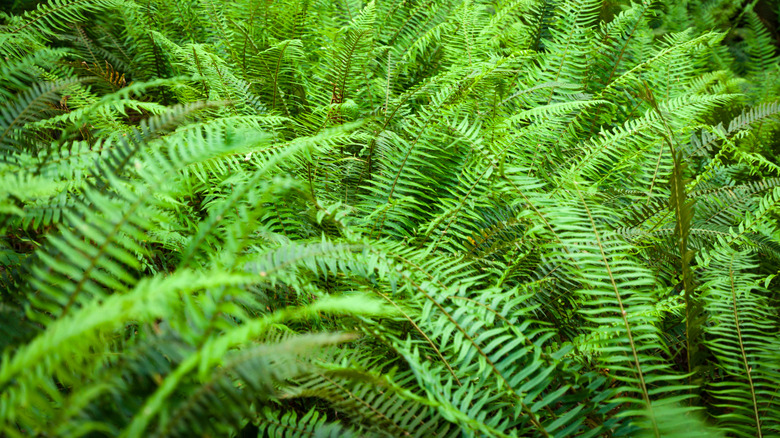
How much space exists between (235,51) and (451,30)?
1.35 metres

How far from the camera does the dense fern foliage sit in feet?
2.89

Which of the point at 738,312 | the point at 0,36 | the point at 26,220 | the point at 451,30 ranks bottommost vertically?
the point at 26,220

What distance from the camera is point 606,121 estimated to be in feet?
8.48

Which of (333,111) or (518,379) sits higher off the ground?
(333,111)

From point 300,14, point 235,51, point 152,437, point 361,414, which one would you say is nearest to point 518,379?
point 361,414

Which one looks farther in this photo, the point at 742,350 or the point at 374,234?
the point at 374,234

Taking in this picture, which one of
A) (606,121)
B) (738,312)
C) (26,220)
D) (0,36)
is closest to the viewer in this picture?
(26,220)

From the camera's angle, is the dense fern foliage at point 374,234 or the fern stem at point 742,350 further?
the fern stem at point 742,350

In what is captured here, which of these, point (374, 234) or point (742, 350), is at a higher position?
point (374, 234)

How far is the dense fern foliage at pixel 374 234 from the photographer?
2.89 ft

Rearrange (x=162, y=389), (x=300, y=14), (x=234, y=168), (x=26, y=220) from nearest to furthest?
1. (x=162, y=389)
2. (x=26, y=220)
3. (x=234, y=168)
4. (x=300, y=14)

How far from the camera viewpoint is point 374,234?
72.3 inches

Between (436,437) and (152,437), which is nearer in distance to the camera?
(152,437)

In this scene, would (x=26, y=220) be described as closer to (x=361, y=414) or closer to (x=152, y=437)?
(x=152, y=437)
